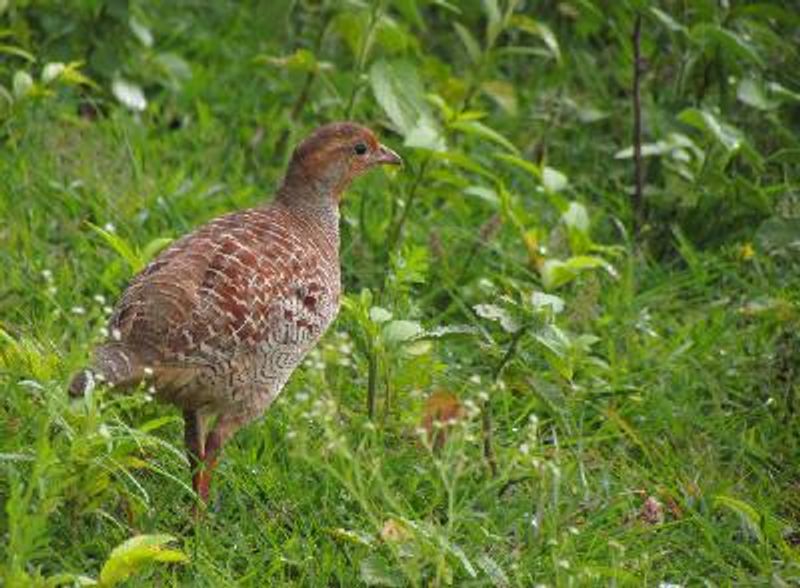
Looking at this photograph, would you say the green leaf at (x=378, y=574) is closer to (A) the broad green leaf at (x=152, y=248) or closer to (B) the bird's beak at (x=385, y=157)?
(A) the broad green leaf at (x=152, y=248)

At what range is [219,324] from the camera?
457 cm

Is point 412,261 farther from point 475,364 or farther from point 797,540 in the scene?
point 797,540

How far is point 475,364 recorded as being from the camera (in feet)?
19.7

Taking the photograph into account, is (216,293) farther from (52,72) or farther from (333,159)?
(52,72)

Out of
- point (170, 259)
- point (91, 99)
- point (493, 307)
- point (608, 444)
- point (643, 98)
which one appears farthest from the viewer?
point (643, 98)

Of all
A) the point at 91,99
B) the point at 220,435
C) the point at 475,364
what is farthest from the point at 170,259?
the point at 91,99

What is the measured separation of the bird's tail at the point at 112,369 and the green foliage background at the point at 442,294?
0.05m

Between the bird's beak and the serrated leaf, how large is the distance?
1.67 meters

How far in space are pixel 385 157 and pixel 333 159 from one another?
23cm

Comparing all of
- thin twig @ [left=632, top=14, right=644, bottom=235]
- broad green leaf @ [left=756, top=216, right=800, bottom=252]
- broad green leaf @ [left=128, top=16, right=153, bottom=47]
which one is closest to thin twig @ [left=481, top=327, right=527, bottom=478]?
broad green leaf @ [left=756, top=216, right=800, bottom=252]

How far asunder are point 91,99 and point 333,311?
2426mm

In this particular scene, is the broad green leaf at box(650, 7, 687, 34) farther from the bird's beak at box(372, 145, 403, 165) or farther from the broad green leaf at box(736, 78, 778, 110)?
the bird's beak at box(372, 145, 403, 165)

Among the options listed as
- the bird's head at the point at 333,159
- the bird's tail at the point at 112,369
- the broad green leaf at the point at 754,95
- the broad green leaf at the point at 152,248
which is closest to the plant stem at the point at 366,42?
the bird's head at the point at 333,159

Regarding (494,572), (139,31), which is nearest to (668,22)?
(139,31)
